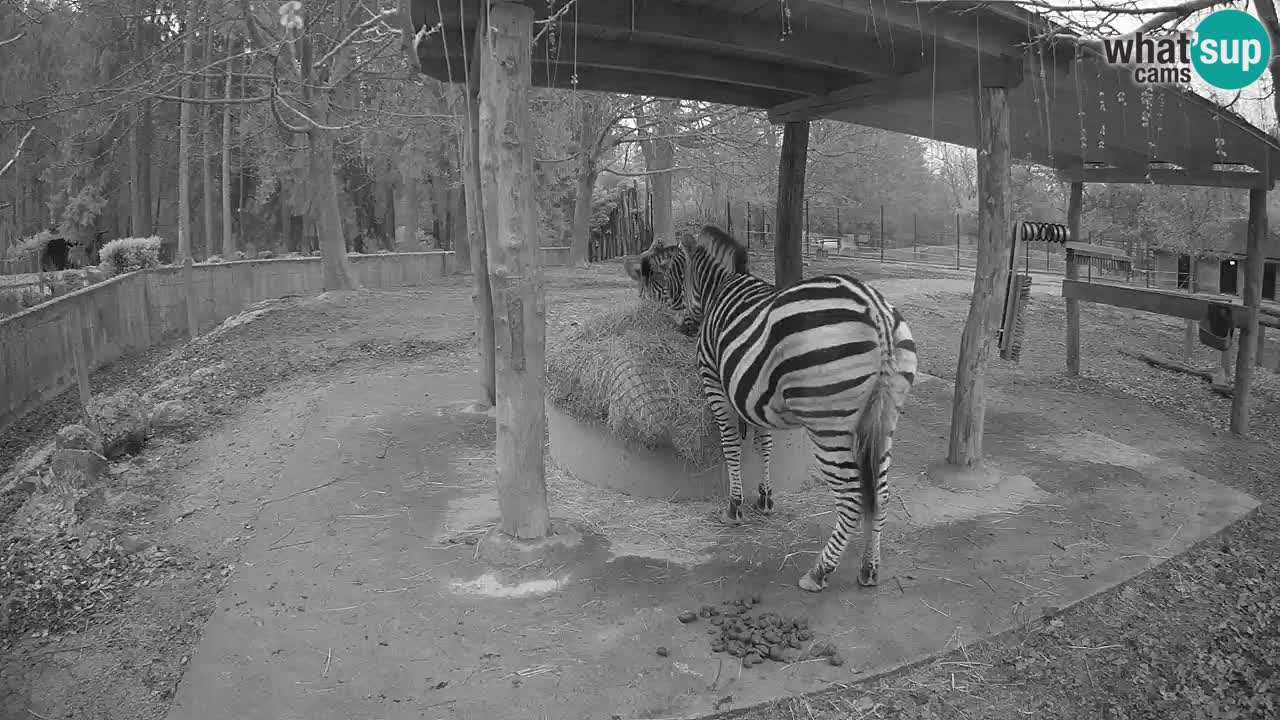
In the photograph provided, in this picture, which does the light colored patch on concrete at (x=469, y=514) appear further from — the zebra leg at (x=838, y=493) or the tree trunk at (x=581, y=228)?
the tree trunk at (x=581, y=228)

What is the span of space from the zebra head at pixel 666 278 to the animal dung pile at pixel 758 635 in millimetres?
2605

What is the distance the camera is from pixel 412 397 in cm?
862

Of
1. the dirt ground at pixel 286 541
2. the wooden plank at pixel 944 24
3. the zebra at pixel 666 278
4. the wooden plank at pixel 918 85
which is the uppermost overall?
the wooden plank at pixel 944 24

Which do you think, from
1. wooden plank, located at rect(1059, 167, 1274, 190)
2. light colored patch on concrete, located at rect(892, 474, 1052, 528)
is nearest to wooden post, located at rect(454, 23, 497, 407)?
light colored patch on concrete, located at rect(892, 474, 1052, 528)

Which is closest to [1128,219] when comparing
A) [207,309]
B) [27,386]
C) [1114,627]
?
[1114,627]

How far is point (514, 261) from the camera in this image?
4547 mm

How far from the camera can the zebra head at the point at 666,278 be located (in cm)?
632

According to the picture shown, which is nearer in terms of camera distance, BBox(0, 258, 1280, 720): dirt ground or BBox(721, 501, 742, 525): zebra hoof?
BBox(0, 258, 1280, 720): dirt ground

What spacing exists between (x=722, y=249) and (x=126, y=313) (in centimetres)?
1078

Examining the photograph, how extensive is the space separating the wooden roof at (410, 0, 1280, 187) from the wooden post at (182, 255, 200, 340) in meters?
9.23

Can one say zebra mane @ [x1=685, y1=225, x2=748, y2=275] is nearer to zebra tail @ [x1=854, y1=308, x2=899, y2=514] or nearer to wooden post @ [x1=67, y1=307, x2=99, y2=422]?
zebra tail @ [x1=854, y1=308, x2=899, y2=514]

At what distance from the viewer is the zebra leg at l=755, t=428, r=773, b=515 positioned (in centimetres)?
545

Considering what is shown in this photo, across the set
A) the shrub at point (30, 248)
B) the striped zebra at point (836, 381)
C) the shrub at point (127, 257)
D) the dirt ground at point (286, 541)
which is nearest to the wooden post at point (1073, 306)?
the dirt ground at point (286, 541)


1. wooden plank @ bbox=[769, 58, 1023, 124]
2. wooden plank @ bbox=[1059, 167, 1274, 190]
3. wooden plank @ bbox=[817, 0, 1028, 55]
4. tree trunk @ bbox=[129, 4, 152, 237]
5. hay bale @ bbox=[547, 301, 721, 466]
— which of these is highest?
tree trunk @ bbox=[129, 4, 152, 237]
